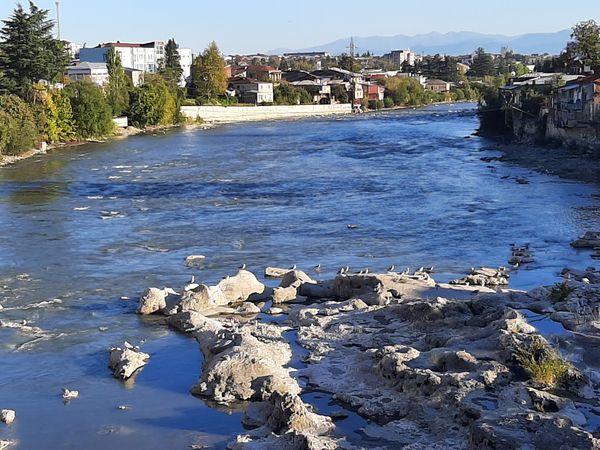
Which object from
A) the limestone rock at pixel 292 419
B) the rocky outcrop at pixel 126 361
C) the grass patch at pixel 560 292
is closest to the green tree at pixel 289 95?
the grass patch at pixel 560 292

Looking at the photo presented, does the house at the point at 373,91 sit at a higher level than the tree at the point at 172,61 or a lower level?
lower

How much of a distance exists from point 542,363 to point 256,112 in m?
62.9

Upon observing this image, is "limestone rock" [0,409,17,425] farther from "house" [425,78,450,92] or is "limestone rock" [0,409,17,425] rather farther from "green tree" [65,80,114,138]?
"house" [425,78,450,92]

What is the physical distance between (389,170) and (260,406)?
2320 cm

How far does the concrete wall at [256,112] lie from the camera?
62781 millimetres

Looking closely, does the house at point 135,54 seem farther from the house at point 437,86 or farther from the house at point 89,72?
the house at point 437,86

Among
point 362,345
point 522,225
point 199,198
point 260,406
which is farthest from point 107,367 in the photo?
point 199,198

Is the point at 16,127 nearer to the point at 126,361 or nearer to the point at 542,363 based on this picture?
the point at 126,361

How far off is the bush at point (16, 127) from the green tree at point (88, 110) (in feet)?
18.2

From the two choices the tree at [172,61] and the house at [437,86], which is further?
the house at [437,86]

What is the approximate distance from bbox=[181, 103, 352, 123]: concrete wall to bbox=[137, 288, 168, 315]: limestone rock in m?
49.4

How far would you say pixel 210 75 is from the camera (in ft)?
232

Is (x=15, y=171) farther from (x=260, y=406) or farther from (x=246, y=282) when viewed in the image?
(x=260, y=406)

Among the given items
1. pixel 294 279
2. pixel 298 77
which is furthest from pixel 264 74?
pixel 294 279
